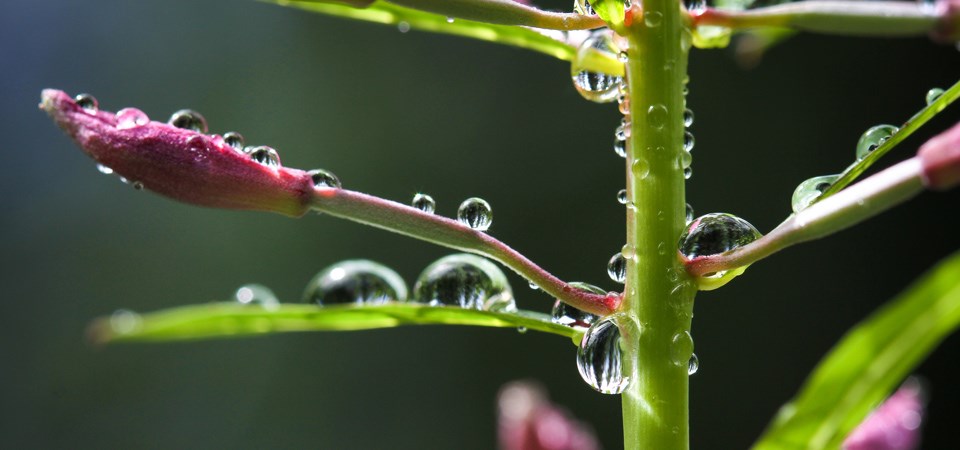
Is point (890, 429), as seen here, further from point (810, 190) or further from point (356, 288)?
point (356, 288)

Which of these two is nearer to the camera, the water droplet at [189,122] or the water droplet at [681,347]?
the water droplet at [681,347]

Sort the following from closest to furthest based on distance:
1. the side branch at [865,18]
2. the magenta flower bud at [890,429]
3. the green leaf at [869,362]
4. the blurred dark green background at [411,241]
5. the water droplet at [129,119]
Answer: the green leaf at [869,362]
the side branch at [865,18]
the water droplet at [129,119]
the magenta flower bud at [890,429]
the blurred dark green background at [411,241]

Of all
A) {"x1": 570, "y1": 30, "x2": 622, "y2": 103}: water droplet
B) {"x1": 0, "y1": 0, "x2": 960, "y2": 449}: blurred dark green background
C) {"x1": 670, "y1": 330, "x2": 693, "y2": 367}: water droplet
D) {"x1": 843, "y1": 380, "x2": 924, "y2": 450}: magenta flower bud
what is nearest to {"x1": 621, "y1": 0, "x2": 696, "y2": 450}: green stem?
{"x1": 670, "y1": 330, "x2": 693, "y2": 367}: water droplet

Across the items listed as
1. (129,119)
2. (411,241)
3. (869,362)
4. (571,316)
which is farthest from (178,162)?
(411,241)

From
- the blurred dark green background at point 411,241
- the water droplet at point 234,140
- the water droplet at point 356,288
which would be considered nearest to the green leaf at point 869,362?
the water droplet at point 356,288

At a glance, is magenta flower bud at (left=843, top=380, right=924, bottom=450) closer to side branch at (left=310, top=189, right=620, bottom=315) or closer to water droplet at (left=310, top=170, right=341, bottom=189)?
side branch at (left=310, top=189, right=620, bottom=315)

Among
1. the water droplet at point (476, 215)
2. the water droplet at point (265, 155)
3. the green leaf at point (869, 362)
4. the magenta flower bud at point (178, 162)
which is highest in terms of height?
the water droplet at point (265, 155)

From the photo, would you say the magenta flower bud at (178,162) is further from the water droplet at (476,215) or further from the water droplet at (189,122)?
the water droplet at (476,215)
